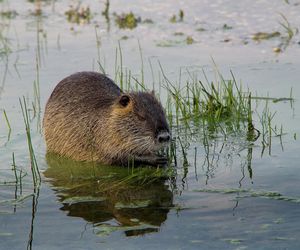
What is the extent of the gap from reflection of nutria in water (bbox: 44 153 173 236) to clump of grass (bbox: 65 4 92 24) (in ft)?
18.1

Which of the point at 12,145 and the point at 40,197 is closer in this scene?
the point at 40,197

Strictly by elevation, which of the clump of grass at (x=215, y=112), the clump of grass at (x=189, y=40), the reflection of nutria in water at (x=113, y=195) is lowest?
the reflection of nutria in water at (x=113, y=195)

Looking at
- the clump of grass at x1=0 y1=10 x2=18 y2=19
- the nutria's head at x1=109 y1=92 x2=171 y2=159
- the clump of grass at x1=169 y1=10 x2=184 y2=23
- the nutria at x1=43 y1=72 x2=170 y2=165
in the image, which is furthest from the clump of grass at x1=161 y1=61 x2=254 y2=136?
the clump of grass at x1=0 y1=10 x2=18 y2=19

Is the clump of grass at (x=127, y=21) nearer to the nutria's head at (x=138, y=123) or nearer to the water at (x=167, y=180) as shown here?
the water at (x=167, y=180)

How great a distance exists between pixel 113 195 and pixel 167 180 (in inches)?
19.2

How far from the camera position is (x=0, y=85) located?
829cm

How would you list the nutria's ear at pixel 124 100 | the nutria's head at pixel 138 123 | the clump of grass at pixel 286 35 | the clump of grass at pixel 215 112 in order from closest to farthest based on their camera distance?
the nutria's head at pixel 138 123 < the nutria's ear at pixel 124 100 < the clump of grass at pixel 215 112 < the clump of grass at pixel 286 35

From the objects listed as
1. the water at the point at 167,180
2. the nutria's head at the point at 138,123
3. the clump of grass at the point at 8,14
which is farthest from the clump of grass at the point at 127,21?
the nutria's head at the point at 138,123

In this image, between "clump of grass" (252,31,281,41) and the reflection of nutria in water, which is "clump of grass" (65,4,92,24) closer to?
"clump of grass" (252,31,281,41)

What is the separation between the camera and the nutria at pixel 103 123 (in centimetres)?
600

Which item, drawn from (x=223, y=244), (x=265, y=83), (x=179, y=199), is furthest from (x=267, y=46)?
(x=223, y=244)

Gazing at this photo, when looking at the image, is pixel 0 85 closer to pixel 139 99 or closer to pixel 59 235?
pixel 139 99

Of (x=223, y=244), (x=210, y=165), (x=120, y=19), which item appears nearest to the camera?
(x=223, y=244)

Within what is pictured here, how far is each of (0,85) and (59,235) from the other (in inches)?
154
